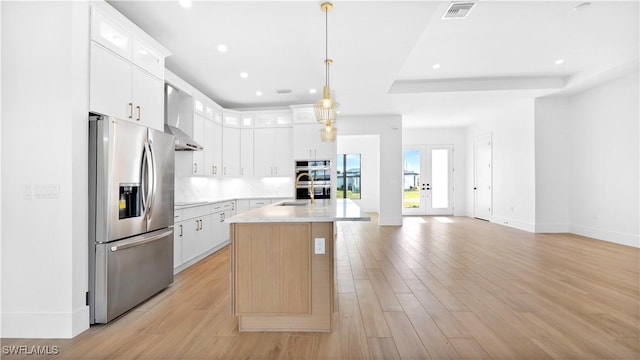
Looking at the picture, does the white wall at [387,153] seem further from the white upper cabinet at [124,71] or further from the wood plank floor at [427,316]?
the white upper cabinet at [124,71]

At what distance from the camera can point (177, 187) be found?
15.6 ft

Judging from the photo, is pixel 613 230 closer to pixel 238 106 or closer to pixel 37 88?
pixel 238 106

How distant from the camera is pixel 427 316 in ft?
8.09

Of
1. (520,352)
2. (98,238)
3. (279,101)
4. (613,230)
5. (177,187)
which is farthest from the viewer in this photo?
(279,101)

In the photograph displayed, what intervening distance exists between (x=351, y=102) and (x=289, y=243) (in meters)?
4.76

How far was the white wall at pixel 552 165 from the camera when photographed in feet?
20.7

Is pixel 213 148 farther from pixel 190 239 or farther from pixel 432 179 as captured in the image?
pixel 432 179

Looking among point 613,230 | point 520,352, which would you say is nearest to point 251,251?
point 520,352

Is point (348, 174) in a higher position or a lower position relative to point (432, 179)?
higher

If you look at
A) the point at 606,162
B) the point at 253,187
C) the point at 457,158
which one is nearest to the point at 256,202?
the point at 253,187

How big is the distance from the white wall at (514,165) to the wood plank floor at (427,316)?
2.49 meters

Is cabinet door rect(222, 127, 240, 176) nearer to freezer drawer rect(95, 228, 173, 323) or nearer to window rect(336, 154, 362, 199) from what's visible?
freezer drawer rect(95, 228, 173, 323)

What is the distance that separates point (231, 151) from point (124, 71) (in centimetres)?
344

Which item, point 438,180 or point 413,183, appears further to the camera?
point 413,183
